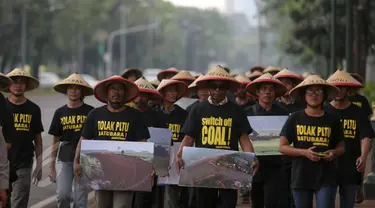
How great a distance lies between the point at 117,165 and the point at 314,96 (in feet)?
5.84

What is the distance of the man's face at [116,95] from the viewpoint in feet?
28.4

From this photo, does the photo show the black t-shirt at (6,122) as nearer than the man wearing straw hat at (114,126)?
Yes

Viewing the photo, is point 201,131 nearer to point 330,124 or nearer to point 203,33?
point 330,124

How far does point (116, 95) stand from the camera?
8656mm

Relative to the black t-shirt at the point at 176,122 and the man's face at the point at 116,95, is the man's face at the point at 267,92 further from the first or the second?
the man's face at the point at 116,95

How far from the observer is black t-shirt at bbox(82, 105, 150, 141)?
8578 millimetres

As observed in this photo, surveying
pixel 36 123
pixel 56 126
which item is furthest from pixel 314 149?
pixel 36 123

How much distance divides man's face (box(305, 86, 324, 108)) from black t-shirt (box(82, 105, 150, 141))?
4.75ft

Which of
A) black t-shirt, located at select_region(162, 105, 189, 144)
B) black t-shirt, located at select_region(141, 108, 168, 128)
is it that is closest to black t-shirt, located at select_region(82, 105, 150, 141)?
black t-shirt, located at select_region(141, 108, 168, 128)

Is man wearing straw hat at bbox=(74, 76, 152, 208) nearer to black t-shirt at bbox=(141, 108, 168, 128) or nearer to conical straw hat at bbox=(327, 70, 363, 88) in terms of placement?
black t-shirt at bbox=(141, 108, 168, 128)

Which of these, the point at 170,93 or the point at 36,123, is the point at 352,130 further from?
the point at 36,123

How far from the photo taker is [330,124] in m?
8.35

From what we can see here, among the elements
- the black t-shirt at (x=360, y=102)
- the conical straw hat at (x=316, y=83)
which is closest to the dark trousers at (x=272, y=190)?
the black t-shirt at (x=360, y=102)

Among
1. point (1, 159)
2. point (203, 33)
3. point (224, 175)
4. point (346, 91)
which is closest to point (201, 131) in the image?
point (224, 175)
